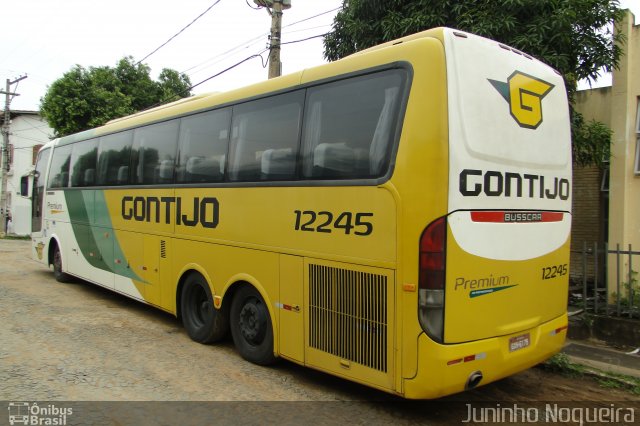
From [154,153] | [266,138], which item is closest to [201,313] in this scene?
[154,153]

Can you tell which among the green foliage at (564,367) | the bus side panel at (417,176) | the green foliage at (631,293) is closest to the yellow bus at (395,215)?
the bus side panel at (417,176)

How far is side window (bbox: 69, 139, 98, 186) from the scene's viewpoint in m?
9.01

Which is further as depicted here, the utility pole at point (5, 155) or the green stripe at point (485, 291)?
the utility pole at point (5, 155)

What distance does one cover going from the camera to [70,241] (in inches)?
396

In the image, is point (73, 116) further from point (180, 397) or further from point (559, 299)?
point (559, 299)

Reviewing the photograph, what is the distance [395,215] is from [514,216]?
110 cm

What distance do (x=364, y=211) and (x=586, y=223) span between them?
321 inches

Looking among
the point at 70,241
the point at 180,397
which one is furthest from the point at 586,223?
the point at 70,241

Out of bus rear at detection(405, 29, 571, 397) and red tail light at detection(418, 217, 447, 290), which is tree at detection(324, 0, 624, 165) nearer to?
bus rear at detection(405, 29, 571, 397)

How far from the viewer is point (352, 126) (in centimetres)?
437

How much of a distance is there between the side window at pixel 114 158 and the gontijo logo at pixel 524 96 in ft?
19.5

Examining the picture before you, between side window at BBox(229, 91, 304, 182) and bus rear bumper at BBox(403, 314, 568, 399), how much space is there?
219 cm

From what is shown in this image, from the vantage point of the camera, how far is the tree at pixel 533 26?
274 inches

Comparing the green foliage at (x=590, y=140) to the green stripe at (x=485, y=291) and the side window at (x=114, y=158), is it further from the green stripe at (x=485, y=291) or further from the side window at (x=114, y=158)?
the side window at (x=114, y=158)
